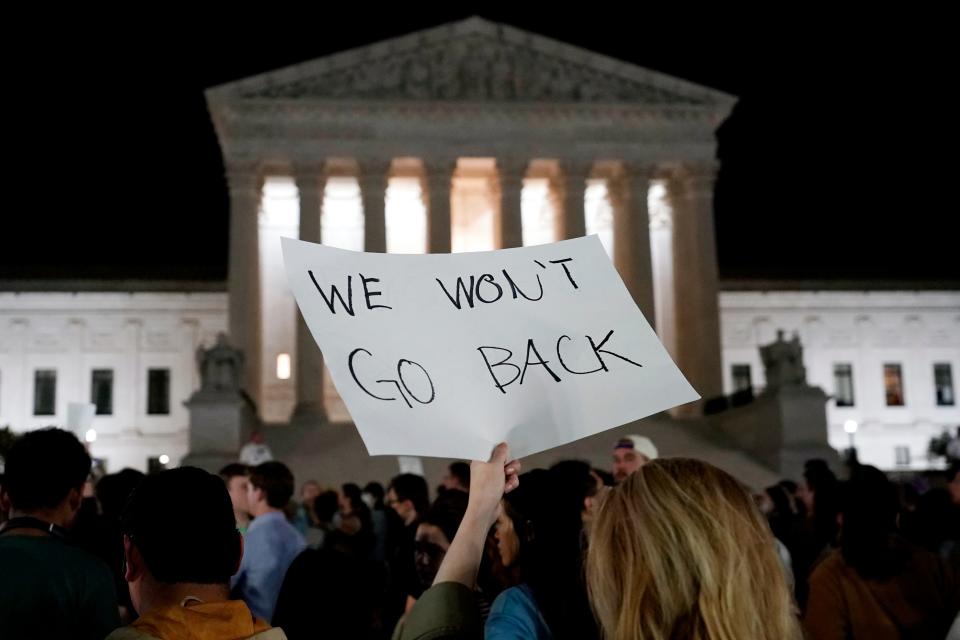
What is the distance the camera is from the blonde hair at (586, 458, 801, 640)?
281cm

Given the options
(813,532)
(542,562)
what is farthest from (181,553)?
(813,532)

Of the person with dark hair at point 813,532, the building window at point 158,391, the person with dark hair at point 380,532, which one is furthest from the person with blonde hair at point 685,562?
the building window at point 158,391

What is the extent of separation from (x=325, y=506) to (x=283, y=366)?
129 feet

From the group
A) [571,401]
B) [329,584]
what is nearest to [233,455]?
[329,584]

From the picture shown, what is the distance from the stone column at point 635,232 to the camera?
4591cm

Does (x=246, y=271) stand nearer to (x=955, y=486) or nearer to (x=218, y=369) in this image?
(x=218, y=369)

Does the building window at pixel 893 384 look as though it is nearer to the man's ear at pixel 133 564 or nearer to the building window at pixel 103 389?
the building window at pixel 103 389

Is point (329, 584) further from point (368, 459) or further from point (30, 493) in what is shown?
point (368, 459)

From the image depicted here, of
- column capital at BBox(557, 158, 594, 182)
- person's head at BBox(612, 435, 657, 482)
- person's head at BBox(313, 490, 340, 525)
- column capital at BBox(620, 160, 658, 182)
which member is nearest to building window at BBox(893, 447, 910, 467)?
column capital at BBox(620, 160, 658, 182)

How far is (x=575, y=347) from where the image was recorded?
12.6 ft

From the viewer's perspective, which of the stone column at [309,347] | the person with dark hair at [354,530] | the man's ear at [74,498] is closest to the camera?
the man's ear at [74,498]

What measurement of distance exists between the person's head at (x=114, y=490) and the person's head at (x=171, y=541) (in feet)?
13.2

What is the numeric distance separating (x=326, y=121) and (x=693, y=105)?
15.8m

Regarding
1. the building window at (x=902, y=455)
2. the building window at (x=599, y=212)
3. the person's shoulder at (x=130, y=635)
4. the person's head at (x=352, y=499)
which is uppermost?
the building window at (x=599, y=212)
